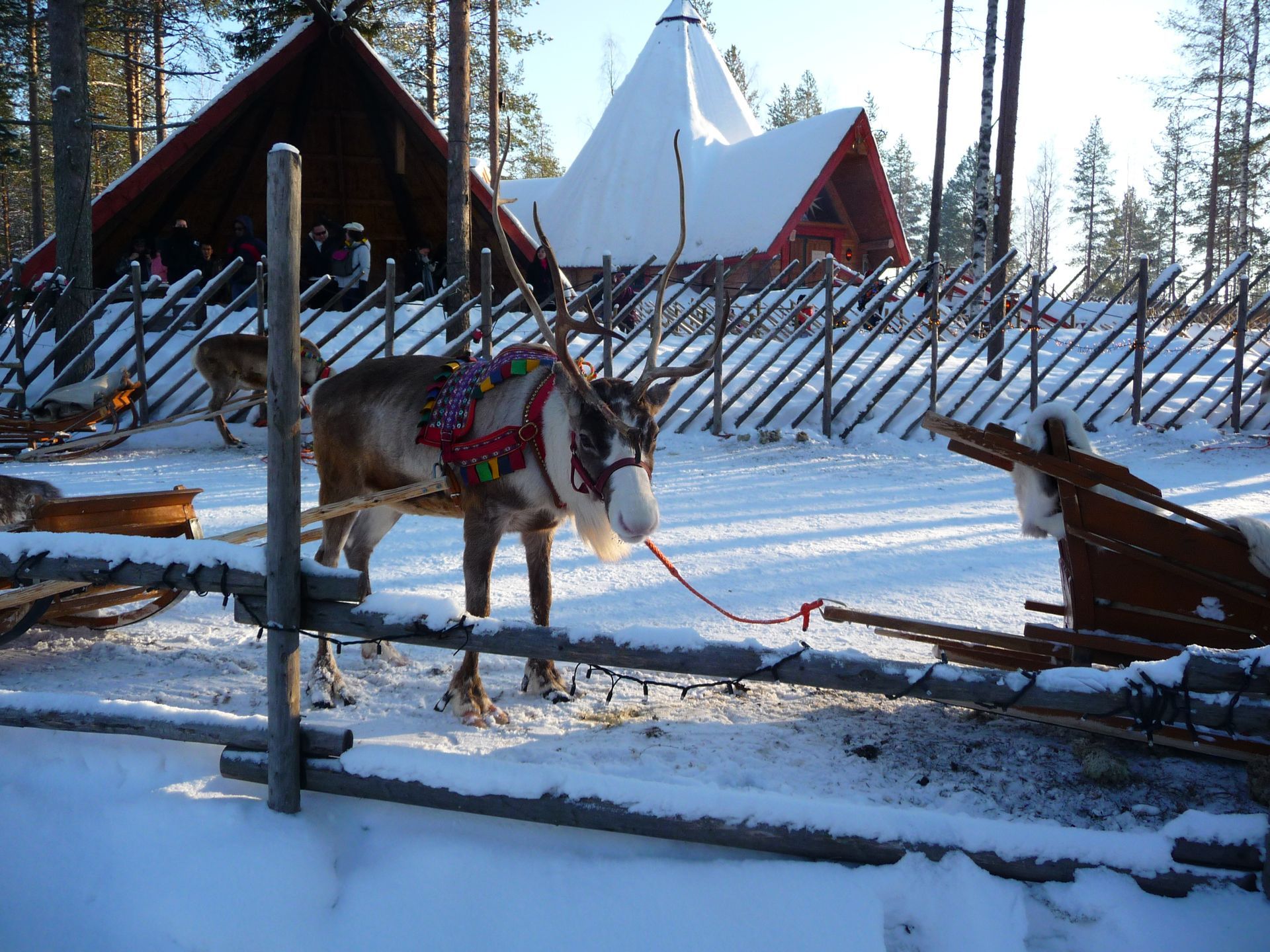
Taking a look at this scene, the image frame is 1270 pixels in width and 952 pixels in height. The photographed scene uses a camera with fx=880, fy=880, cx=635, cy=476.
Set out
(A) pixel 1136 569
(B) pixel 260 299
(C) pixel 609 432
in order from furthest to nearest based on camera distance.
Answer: (B) pixel 260 299, (C) pixel 609 432, (A) pixel 1136 569

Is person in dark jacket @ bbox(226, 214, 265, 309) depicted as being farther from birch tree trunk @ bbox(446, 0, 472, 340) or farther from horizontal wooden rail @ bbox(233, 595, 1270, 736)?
horizontal wooden rail @ bbox(233, 595, 1270, 736)

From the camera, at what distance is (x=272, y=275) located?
7.09 feet

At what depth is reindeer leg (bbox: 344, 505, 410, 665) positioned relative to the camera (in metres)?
3.71

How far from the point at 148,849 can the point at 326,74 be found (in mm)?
13383

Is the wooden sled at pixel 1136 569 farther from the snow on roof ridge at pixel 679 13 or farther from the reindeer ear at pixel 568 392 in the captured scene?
the snow on roof ridge at pixel 679 13

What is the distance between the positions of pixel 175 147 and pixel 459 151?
3.97 m

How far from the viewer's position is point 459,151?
9688 mm

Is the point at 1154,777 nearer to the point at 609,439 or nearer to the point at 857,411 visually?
the point at 609,439

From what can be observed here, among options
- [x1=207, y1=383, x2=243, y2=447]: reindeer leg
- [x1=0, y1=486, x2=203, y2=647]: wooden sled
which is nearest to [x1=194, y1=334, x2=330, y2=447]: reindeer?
[x1=207, y1=383, x2=243, y2=447]: reindeer leg

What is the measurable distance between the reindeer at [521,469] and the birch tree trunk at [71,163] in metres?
7.68

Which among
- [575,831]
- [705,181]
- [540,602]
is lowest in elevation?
[575,831]

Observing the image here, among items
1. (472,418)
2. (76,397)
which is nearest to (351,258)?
(76,397)

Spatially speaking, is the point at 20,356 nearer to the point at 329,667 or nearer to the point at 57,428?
the point at 57,428

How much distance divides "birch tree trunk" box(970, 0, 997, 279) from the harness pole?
36.7ft
